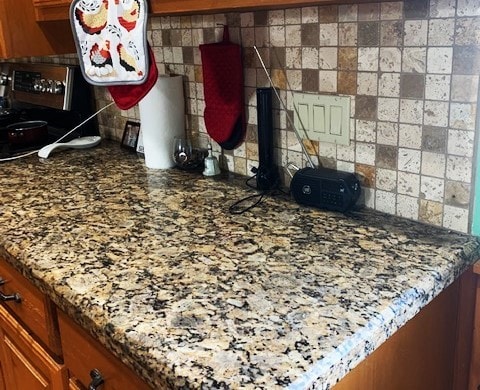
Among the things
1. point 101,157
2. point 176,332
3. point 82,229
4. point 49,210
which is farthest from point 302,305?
point 101,157

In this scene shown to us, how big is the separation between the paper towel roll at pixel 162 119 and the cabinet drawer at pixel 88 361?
27.1 inches

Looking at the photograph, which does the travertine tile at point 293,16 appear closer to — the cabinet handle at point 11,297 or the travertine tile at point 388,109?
the travertine tile at point 388,109

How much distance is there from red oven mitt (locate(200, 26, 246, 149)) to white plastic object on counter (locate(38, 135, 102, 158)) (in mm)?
612

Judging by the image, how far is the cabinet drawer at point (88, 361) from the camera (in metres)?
0.88

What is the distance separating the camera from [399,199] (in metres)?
1.18

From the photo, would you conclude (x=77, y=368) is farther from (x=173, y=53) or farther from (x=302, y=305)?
(x=173, y=53)

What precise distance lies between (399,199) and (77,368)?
74cm

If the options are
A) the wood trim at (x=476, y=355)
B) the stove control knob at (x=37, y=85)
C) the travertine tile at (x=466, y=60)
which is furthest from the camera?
the stove control knob at (x=37, y=85)

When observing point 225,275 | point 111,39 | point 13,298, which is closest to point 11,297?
point 13,298

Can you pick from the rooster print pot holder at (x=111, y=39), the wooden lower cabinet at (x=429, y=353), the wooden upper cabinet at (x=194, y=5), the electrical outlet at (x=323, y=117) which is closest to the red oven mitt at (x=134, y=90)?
the rooster print pot holder at (x=111, y=39)

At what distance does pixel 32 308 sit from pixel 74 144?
2.89 ft

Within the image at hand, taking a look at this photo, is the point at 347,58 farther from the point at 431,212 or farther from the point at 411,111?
the point at 431,212

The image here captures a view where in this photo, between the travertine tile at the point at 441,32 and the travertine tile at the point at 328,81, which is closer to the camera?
the travertine tile at the point at 441,32

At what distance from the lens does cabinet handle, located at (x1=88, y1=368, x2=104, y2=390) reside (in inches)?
37.2
